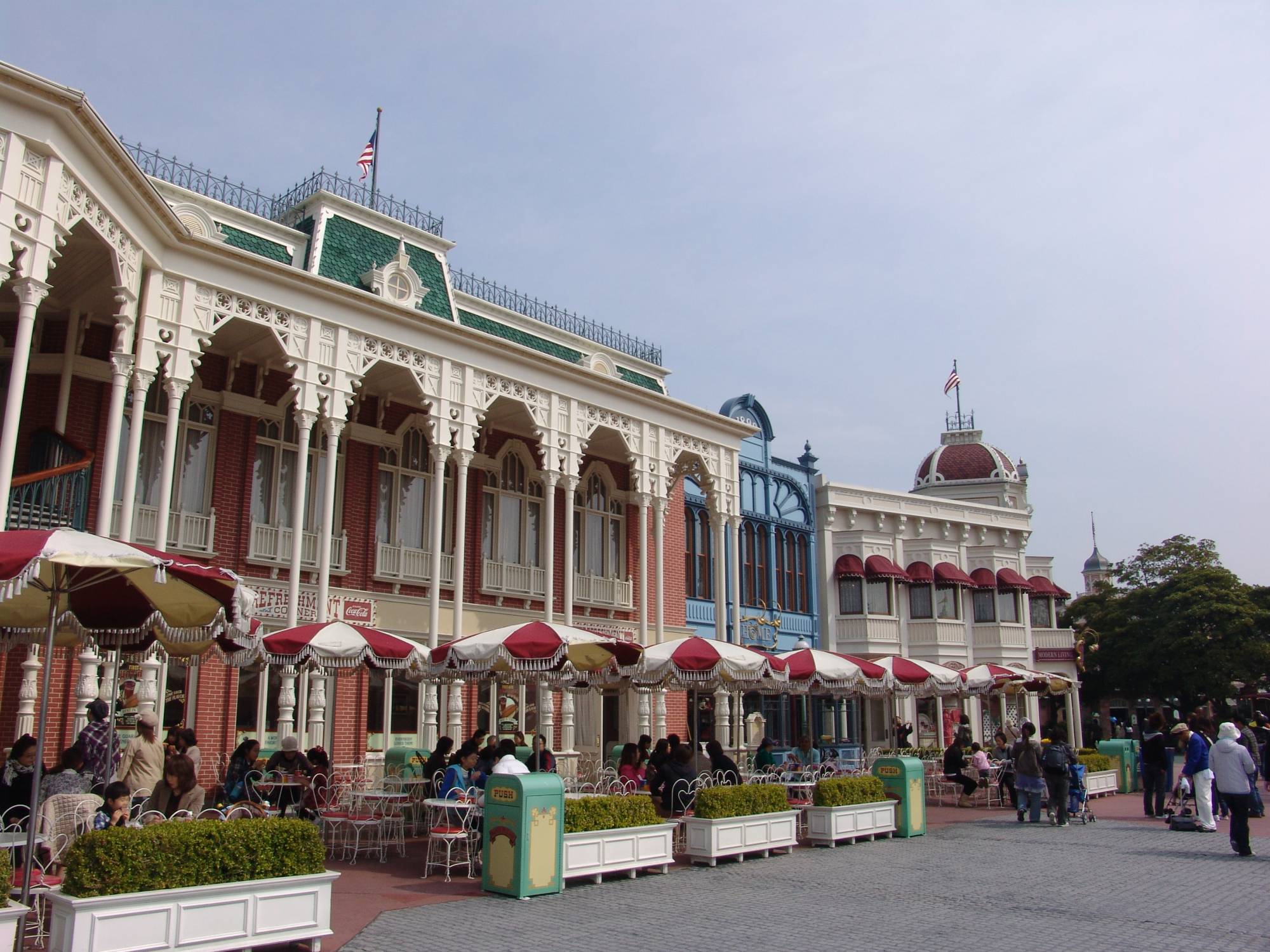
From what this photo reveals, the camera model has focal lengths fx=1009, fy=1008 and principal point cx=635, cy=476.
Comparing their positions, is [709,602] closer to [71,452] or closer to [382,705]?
[382,705]

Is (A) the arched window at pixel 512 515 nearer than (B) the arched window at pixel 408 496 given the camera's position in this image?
No

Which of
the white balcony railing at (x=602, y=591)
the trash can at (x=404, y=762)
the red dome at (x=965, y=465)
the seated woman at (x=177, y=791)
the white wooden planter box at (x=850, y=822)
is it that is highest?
the red dome at (x=965, y=465)

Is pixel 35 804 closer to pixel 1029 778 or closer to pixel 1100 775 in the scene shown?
pixel 1029 778

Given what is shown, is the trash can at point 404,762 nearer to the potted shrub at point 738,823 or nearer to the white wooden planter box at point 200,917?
the potted shrub at point 738,823

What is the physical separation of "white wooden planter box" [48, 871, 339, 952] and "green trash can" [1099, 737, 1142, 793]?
21382 mm

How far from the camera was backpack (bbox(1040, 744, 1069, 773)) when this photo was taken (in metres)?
16.7

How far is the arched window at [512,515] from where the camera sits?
23516mm

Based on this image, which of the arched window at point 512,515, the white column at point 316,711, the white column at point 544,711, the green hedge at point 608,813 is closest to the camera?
the green hedge at point 608,813

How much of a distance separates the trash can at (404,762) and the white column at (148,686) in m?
3.95

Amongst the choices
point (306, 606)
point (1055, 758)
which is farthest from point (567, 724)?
point (1055, 758)

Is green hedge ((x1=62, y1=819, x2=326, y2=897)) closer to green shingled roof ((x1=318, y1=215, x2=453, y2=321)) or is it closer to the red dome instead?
green shingled roof ((x1=318, y1=215, x2=453, y2=321))

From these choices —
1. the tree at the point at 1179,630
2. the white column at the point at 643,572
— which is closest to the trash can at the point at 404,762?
the white column at the point at 643,572

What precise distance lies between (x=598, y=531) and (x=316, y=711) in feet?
35.0

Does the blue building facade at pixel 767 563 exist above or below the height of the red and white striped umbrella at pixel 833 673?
above
